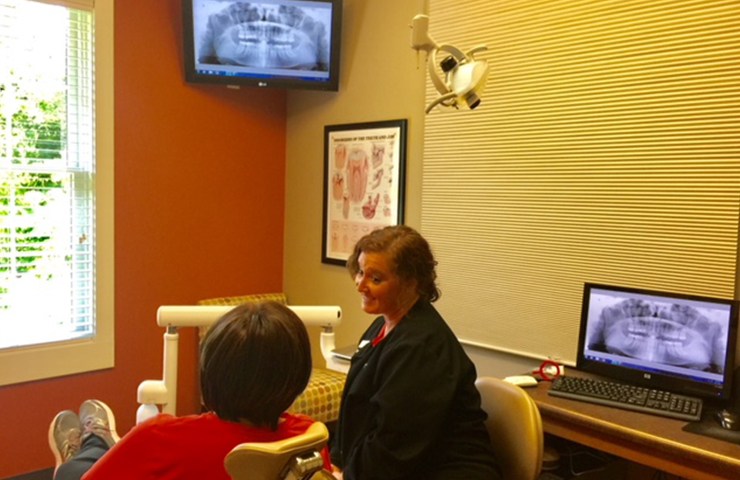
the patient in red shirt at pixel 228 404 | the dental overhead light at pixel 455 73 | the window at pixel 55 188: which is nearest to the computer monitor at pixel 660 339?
the dental overhead light at pixel 455 73

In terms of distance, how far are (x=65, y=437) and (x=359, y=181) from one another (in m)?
1.81

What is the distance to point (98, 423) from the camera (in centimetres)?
201

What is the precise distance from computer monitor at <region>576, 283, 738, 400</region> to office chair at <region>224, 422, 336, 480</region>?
141cm

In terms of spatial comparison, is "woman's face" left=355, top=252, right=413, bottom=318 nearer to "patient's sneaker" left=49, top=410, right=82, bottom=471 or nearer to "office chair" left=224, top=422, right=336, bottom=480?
"office chair" left=224, top=422, right=336, bottom=480

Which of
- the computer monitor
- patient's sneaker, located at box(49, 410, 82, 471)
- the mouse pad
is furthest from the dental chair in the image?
the mouse pad

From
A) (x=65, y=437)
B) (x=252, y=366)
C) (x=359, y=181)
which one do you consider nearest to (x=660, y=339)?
(x=252, y=366)

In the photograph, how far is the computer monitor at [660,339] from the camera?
199 centimetres

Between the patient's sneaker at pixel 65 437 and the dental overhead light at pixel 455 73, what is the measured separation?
152 centimetres

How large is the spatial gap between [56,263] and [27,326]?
297mm

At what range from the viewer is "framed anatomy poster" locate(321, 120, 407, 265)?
3.13m

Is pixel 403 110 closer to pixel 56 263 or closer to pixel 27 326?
pixel 56 263

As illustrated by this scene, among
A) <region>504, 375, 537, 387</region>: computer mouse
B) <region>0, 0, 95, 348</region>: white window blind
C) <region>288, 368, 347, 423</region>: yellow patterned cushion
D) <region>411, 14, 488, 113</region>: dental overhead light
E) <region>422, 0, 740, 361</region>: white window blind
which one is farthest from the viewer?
<region>288, 368, 347, 423</region>: yellow patterned cushion

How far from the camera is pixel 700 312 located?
2033mm

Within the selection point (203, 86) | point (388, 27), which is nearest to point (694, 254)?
→ point (388, 27)
